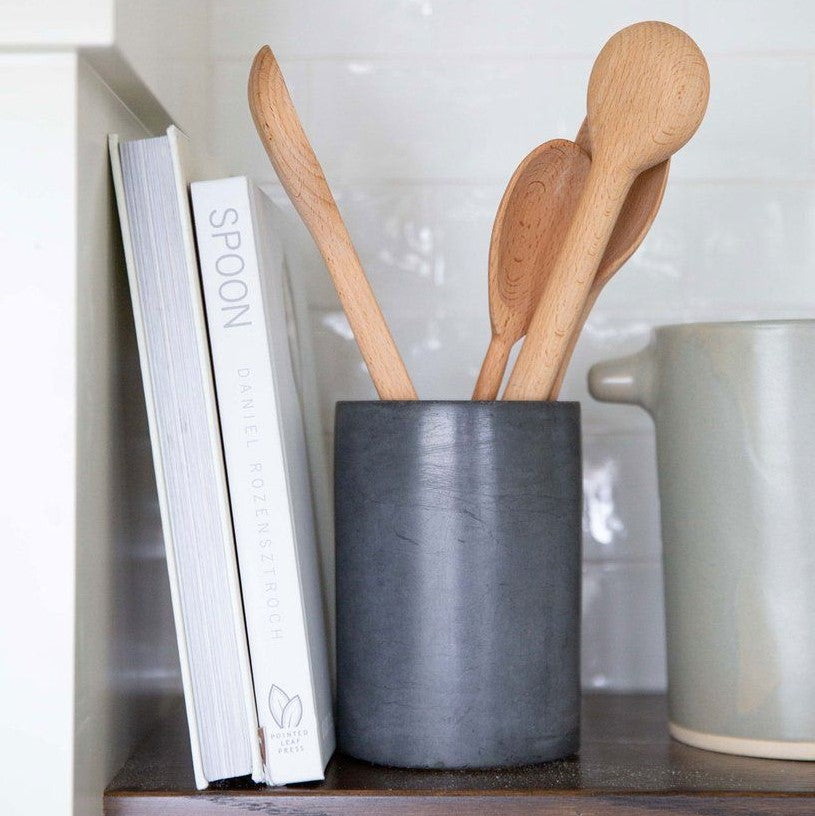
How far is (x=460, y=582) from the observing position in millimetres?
509

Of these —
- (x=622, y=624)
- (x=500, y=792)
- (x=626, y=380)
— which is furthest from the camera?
(x=622, y=624)

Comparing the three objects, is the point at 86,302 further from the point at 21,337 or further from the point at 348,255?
the point at 348,255

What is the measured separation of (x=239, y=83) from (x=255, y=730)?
50 cm

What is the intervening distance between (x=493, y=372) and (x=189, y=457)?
0.18 metres

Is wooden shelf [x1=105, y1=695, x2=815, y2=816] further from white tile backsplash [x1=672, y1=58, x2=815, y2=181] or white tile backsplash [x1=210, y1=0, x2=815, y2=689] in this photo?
white tile backsplash [x1=672, y1=58, x2=815, y2=181]

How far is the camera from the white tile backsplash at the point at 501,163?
76 cm

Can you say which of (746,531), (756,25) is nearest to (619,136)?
(746,531)

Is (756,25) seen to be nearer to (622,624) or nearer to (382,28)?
(382,28)

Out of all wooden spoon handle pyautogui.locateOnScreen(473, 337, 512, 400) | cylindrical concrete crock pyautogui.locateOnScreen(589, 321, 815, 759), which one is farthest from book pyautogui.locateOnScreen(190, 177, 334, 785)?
cylindrical concrete crock pyautogui.locateOnScreen(589, 321, 815, 759)

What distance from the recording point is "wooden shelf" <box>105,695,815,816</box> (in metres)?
0.48

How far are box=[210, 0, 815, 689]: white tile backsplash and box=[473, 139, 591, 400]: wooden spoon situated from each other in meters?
0.18

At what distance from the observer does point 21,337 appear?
18.1 inches

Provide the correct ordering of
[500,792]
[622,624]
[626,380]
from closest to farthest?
[500,792], [626,380], [622,624]

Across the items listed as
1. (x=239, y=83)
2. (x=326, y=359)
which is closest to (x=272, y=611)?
(x=326, y=359)
